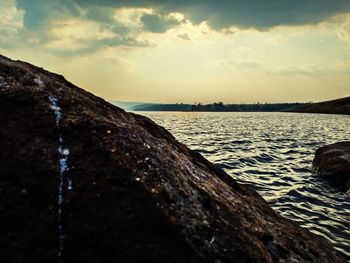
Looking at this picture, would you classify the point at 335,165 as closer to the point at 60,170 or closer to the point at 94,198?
the point at 94,198

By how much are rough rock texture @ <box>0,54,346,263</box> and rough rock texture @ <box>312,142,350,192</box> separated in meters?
9.40

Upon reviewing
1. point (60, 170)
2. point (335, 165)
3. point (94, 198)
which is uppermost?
point (60, 170)

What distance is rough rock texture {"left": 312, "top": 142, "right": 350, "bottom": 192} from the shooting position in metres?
12.5

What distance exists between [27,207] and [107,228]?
38.4 inches

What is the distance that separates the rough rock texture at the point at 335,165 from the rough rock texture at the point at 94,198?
940 cm

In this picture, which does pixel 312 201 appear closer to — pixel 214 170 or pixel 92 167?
pixel 214 170

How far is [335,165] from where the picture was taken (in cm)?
1370

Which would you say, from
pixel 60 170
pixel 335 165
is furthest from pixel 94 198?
Result: pixel 335 165

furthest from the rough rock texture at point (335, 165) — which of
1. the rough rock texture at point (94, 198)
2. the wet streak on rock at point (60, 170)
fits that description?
the wet streak on rock at point (60, 170)

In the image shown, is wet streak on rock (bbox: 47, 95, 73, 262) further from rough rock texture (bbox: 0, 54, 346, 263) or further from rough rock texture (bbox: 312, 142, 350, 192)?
rough rock texture (bbox: 312, 142, 350, 192)

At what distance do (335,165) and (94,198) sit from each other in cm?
1320

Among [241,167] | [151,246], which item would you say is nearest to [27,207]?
[151,246]

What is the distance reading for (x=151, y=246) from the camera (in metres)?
3.52

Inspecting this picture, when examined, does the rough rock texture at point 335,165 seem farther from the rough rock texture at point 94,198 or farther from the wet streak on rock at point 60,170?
the wet streak on rock at point 60,170
